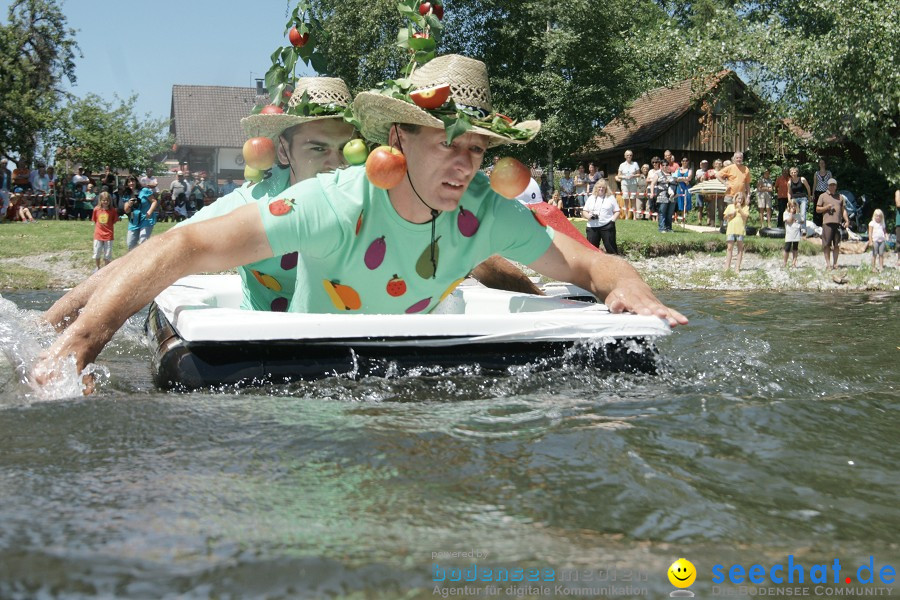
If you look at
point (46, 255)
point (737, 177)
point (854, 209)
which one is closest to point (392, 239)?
point (46, 255)

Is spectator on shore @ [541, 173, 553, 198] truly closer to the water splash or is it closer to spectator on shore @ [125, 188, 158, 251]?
spectator on shore @ [125, 188, 158, 251]

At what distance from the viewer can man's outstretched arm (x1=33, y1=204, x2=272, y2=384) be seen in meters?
3.42

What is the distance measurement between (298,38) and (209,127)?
52.8 meters

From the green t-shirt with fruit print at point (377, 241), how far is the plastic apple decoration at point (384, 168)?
0.15 metres

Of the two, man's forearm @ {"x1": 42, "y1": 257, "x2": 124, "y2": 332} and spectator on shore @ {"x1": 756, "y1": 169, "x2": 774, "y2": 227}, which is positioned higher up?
spectator on shore @ {"x1": 756, "y1": 169, "x2": 774, "y2": 227}

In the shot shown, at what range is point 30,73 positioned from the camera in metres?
33.9

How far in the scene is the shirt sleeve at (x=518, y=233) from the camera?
4.32m

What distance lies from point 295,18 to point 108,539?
4250mm

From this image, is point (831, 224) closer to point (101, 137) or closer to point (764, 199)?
point (764, 199)

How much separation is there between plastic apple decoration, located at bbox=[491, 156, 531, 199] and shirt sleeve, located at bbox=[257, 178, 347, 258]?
721mm

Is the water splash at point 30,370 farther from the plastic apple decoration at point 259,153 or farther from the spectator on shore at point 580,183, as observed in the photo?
the spectator on shore at point 580,183

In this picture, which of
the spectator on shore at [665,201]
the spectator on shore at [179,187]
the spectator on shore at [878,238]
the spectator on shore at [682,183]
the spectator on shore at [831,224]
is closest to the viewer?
the spectator on shore at [831,224]

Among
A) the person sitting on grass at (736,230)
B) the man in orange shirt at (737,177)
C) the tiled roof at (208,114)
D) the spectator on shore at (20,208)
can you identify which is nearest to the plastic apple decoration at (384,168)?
the person sitting on grass at (736,230)

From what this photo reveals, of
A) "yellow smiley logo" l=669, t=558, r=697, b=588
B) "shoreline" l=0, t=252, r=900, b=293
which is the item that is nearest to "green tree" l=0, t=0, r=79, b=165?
"shoreline" l=0, t=252, r=900, b=293
